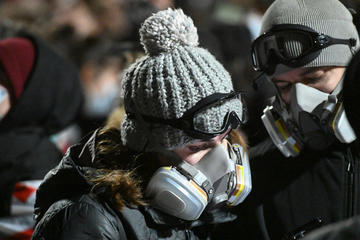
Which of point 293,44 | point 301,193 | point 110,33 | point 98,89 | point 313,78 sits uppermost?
point 293,44

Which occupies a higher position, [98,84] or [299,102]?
[299,102]

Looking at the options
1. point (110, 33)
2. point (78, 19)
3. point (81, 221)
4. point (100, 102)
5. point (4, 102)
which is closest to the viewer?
point (81, 221)

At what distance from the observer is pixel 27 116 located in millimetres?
3799

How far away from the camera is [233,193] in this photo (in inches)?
104

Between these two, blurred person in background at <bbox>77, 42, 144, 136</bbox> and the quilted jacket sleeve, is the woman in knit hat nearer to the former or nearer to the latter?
the quilted jacket sleeve

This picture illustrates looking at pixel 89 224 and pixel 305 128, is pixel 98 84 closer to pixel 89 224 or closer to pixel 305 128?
pixel 305 128

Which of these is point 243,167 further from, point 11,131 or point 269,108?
point 11,131

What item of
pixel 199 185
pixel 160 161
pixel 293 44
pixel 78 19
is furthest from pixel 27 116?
pixel 78 19

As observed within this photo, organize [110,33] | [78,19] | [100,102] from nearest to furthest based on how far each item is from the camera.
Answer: [100,102], [110,33], [78,19]

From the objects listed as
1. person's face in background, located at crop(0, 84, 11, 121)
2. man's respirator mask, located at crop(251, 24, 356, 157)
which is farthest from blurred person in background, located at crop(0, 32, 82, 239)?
man's respirator mask, located at crop(251, 24, 356, 157)

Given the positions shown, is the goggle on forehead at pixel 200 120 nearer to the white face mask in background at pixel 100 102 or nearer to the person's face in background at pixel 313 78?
the person's face in background at pixel 313 78

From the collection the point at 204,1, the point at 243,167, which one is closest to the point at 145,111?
the point at 243,167

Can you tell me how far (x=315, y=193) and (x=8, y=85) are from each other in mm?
2007

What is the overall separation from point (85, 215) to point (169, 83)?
0.63m
